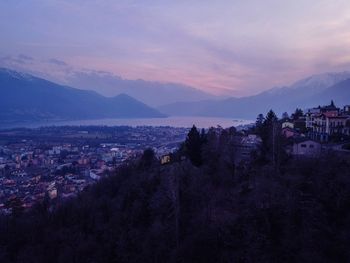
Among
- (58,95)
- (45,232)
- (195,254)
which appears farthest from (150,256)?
(58,95)

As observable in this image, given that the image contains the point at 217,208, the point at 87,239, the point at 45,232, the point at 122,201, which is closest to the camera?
Answer: the point at 217,208


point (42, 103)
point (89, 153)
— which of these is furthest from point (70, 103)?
point (89, 153)

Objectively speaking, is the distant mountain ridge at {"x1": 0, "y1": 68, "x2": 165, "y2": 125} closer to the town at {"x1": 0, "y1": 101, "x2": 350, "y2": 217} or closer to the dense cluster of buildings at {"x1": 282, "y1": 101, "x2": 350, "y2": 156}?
the town at {"x1": 0, "y1": 101, "x2": 350, "y2": 217}

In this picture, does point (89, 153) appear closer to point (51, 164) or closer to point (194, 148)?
point (51, 164)

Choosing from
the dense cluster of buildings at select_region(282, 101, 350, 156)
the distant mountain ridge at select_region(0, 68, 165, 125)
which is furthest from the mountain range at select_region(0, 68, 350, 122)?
the dense cluster of buildings at select_region(282, 101, 350, 156)

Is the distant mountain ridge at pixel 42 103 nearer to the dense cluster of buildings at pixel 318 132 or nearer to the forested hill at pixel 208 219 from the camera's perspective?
the dense cluster of buildings at pixel 318 132

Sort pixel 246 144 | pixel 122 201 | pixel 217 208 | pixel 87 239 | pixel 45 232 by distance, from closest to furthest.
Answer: pixel 217 208 < pixel 87 239 < pixel 45 232 < pixel 122 201 < pixel 246 144

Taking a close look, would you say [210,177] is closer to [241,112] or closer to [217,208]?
[217,208]
